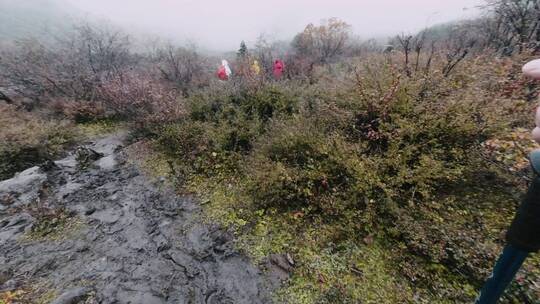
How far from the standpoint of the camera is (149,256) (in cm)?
335

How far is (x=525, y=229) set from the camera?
0.95 meters

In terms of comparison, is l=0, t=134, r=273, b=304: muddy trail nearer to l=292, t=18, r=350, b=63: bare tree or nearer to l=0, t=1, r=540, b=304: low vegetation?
l=0, t=1, r=540, b=304: low vegetation

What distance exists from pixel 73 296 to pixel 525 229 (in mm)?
3957

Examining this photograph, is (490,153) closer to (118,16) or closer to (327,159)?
(327,159)

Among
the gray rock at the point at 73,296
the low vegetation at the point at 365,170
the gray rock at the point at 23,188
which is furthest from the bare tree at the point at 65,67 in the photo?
the gray rock at the point at 73,296

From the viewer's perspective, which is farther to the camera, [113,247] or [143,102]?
[143,102]

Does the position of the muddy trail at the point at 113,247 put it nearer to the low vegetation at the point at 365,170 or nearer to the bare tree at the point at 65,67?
the low vegetation at the point at 365,170

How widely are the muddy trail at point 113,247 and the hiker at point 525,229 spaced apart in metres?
2.30

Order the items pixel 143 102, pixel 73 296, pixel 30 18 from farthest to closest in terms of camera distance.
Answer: pixel 30 18 → pixel 143 102 → pixel 73 296

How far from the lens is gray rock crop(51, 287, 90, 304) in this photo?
2.69 metres

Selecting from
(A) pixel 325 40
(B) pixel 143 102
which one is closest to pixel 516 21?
(B) pixel 143 102

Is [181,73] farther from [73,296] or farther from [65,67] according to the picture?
[73,296]

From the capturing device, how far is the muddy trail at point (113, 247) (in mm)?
2846

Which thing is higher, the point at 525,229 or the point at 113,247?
the point at 525,229
